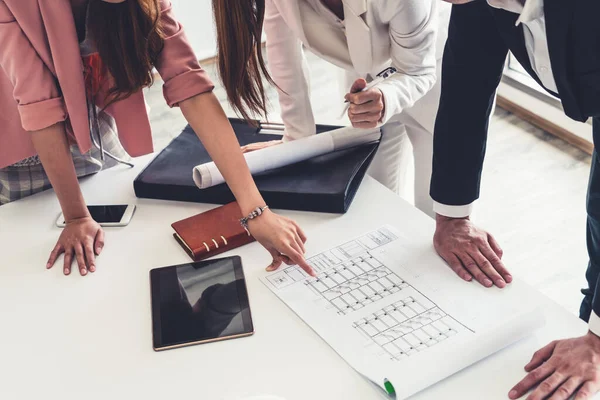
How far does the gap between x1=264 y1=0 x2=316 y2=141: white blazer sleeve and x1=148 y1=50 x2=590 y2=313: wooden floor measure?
8.7 inches

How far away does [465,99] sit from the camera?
108 centimetres

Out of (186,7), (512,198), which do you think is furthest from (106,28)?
(186,7)

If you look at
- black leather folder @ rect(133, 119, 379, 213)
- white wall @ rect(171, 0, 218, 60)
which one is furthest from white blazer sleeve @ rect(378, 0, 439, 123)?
white wall @ rect(171, 0, 218, 60)

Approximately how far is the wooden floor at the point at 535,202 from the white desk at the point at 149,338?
0.67 metres

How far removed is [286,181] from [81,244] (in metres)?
0.38

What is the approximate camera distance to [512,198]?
2357 millimetres

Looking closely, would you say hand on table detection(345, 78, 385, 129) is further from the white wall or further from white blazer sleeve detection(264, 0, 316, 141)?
the white wall

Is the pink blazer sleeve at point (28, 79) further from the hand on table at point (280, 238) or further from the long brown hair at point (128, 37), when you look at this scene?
the hand on table at point (280, 238)

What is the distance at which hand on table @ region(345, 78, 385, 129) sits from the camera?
3.91ft

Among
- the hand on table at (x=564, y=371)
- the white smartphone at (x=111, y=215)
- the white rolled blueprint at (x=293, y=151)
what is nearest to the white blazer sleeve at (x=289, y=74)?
the white rolled blueprint at (x=293, y=151)

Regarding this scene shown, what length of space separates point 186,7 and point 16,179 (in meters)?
2.37

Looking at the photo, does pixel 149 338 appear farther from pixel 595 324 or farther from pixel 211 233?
pixel 595 324

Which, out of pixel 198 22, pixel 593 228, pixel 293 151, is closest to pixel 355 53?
pixel 293 151

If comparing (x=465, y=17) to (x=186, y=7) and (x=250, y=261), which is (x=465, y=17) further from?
(x=186, y=7)
